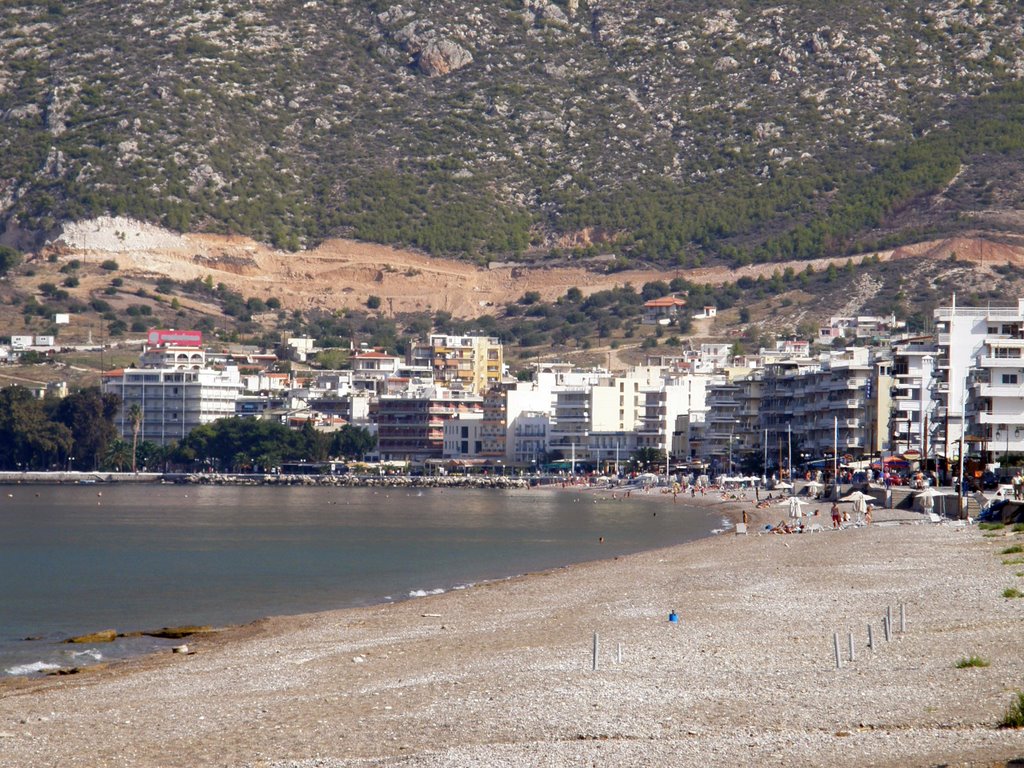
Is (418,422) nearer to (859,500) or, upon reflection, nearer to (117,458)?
(117,458)

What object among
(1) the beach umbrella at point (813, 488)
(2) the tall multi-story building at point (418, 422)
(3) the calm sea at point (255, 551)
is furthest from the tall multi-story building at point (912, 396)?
(2) the tall multi-story building at point (418, 422)

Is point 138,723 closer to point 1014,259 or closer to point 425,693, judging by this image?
point 425,693

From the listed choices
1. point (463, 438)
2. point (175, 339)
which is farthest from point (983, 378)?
point (175, 339)

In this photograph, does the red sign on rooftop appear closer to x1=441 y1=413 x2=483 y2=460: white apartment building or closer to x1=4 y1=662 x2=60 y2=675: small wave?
x1=441 y1=413 x2=483 y2=460: white apartment building

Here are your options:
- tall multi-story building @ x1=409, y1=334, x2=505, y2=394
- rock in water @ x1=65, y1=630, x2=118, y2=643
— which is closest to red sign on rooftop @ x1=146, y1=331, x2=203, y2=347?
tall multi-story building @ x1=409, y1=334, x2=505, y2=394

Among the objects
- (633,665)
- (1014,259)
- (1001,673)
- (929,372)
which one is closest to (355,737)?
(633,665)
